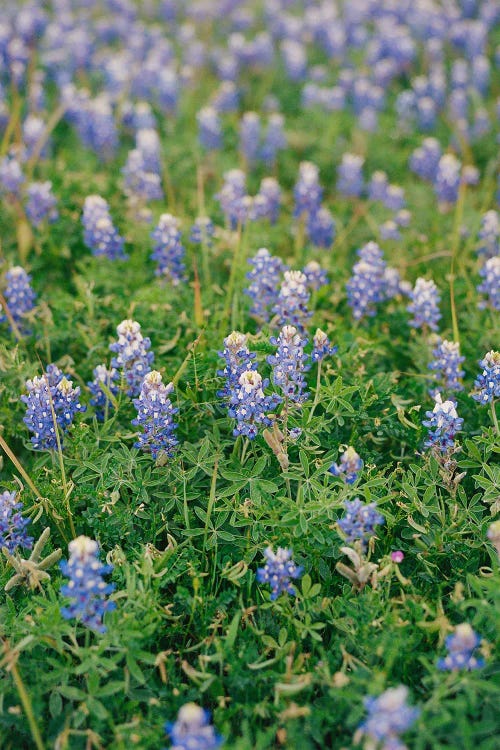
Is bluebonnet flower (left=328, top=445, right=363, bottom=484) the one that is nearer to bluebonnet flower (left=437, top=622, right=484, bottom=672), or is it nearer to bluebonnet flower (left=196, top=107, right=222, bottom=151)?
bluebonnet flower (left=437, top=622, right=484, bottom=672)

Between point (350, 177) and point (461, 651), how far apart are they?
427cm

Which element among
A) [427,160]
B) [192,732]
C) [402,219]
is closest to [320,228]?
[402,219]

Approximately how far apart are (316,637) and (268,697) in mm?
262

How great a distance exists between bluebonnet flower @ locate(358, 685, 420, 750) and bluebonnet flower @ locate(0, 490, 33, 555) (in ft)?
4.92

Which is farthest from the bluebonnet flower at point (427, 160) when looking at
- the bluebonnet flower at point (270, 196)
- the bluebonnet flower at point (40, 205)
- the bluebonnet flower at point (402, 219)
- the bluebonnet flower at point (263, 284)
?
the bluebonnet flower at point (40, 205)

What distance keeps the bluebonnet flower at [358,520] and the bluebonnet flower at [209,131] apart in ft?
14.0

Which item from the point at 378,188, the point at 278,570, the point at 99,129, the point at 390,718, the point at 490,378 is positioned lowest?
the point at 278,570

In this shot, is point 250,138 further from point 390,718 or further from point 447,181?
point 390,718

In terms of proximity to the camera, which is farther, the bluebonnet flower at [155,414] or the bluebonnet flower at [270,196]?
the bluebonnet flower at [270,196]

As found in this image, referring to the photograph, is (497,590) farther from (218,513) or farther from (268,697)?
(218,513)

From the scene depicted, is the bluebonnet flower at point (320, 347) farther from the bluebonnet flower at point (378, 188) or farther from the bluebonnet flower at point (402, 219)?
the bluebonnet flower at point (378, 188)

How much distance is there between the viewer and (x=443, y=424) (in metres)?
3.15

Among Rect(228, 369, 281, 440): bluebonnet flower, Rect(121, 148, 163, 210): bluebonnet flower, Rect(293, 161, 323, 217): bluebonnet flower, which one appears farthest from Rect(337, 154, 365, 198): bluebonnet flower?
Rect(228, 369, 281, 440): bluebonnet flower

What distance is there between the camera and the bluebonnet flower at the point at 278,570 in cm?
285
